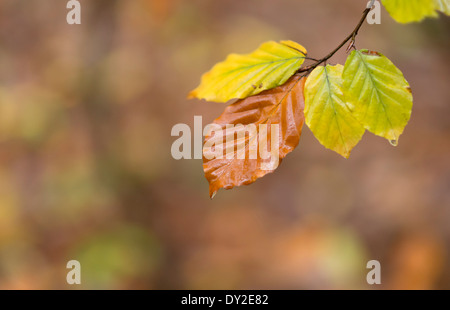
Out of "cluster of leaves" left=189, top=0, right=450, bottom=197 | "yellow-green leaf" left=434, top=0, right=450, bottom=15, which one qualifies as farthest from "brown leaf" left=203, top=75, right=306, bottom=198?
"yellow-green leaf" left=434, top=0, right=450, bottom=15

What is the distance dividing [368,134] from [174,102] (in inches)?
34.2

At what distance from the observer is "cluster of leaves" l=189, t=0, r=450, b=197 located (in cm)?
31

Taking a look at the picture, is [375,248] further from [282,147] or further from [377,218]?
[282,147]

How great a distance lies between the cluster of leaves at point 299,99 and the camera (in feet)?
1.01

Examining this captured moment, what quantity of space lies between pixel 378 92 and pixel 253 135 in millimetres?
111

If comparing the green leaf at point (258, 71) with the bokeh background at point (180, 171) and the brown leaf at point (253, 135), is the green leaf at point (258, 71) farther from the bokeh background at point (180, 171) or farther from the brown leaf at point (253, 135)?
the bokeh background at point (180, 171)

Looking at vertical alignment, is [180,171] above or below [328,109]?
above

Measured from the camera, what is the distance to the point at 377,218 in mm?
1493

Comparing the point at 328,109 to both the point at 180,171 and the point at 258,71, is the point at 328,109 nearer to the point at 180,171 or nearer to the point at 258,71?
the point at 258,71

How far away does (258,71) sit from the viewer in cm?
33

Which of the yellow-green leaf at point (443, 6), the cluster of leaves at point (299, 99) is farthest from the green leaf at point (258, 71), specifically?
the yellow-green leaf at point (443, 6)

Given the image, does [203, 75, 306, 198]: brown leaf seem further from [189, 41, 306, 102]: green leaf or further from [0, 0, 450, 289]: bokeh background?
[0, 0, 450, 289]: bokeh background

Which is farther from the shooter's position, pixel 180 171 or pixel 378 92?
pixel 180 171

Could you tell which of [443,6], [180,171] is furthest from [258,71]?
[180,171]
